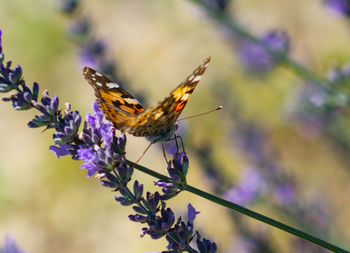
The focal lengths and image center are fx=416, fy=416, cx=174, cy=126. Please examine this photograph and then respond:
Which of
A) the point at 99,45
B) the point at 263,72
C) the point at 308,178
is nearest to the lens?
the point at 99,45

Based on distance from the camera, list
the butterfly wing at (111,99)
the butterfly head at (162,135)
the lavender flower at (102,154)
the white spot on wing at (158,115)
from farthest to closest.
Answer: the butterfly head at (162,135)
the butterfly wing at (111,99)
the white spot on wing at (158,115)
the lavender flower at (102,154)

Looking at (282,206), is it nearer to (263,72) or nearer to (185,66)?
(263,72)

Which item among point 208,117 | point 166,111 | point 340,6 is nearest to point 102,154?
point 166,111

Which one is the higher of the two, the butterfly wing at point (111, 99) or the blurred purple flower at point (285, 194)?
the blurred purple flower at point (285, 194)

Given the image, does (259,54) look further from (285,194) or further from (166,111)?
(166,111)

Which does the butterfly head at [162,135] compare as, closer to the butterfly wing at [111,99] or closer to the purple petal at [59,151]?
the butterfly wing at [111,99]

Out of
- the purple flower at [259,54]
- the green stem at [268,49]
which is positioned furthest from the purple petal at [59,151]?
the purple flower at [259,54]

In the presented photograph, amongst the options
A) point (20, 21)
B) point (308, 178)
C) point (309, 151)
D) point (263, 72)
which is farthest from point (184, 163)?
point (20, 21)

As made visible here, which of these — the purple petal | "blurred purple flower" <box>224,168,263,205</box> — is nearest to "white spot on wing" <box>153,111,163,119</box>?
the purple petal
